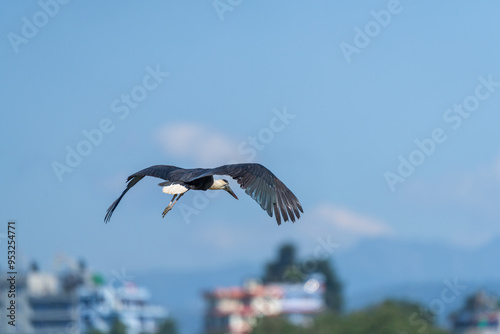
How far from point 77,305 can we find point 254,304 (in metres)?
21.5

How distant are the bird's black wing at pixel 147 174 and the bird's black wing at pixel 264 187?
102cm

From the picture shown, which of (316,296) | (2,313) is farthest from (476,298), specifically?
(2,313)

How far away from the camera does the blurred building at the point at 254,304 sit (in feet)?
441

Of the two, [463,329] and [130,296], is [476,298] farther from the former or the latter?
[130,296]

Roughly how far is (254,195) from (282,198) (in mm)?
468

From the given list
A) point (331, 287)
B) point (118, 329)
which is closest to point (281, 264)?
point (331, 287)

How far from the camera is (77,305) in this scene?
142250 mm

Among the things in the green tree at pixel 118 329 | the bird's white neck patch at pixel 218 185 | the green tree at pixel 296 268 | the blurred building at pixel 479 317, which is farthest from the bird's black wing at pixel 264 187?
the green tree at pixel 296 268

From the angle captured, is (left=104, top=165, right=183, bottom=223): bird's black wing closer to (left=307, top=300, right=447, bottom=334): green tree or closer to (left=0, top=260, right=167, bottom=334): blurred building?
(left=307, top=300, right=447, bottom=334): green tree

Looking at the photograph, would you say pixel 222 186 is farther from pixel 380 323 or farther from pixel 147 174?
pixel 380 323

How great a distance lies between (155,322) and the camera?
157125mm

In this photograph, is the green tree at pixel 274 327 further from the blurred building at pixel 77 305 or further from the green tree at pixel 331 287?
the green tree at pixel 331 287

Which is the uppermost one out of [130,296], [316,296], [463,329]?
[130,296]

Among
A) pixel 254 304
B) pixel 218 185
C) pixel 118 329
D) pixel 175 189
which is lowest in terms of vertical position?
pixel 175 189
